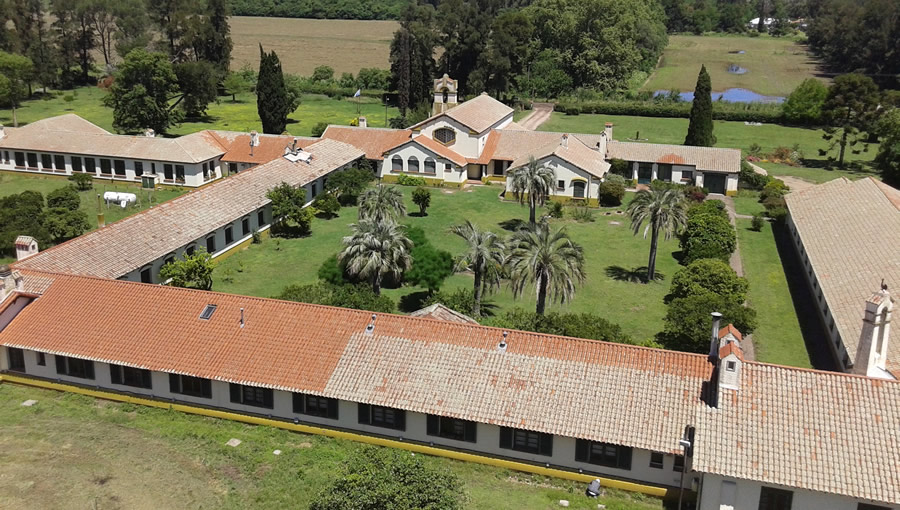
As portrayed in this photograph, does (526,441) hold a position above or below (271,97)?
below

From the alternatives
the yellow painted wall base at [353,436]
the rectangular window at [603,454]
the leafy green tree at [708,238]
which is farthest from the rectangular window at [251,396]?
the leafy green tree at [708,238]

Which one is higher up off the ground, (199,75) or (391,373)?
(199,75)

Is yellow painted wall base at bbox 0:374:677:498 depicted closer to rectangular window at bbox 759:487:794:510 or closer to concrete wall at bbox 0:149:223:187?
rectangular window at bbox 759:487:794:510

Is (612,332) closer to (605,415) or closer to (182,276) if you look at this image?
(605,415)

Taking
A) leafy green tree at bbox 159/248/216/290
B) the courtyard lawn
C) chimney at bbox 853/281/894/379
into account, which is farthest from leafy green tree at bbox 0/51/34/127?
chimney at bbox 853/281/894/379

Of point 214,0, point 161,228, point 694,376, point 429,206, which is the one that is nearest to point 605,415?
point 694,376

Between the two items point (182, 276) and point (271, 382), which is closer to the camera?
point (271, 382)

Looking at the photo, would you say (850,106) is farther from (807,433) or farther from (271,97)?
(807,433)

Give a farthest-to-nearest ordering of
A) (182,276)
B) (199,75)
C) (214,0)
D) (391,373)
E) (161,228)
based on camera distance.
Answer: (214,0), (199,75), (161,228), (182,276), (391,373)

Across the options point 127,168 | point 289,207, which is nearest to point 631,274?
point 289,207
